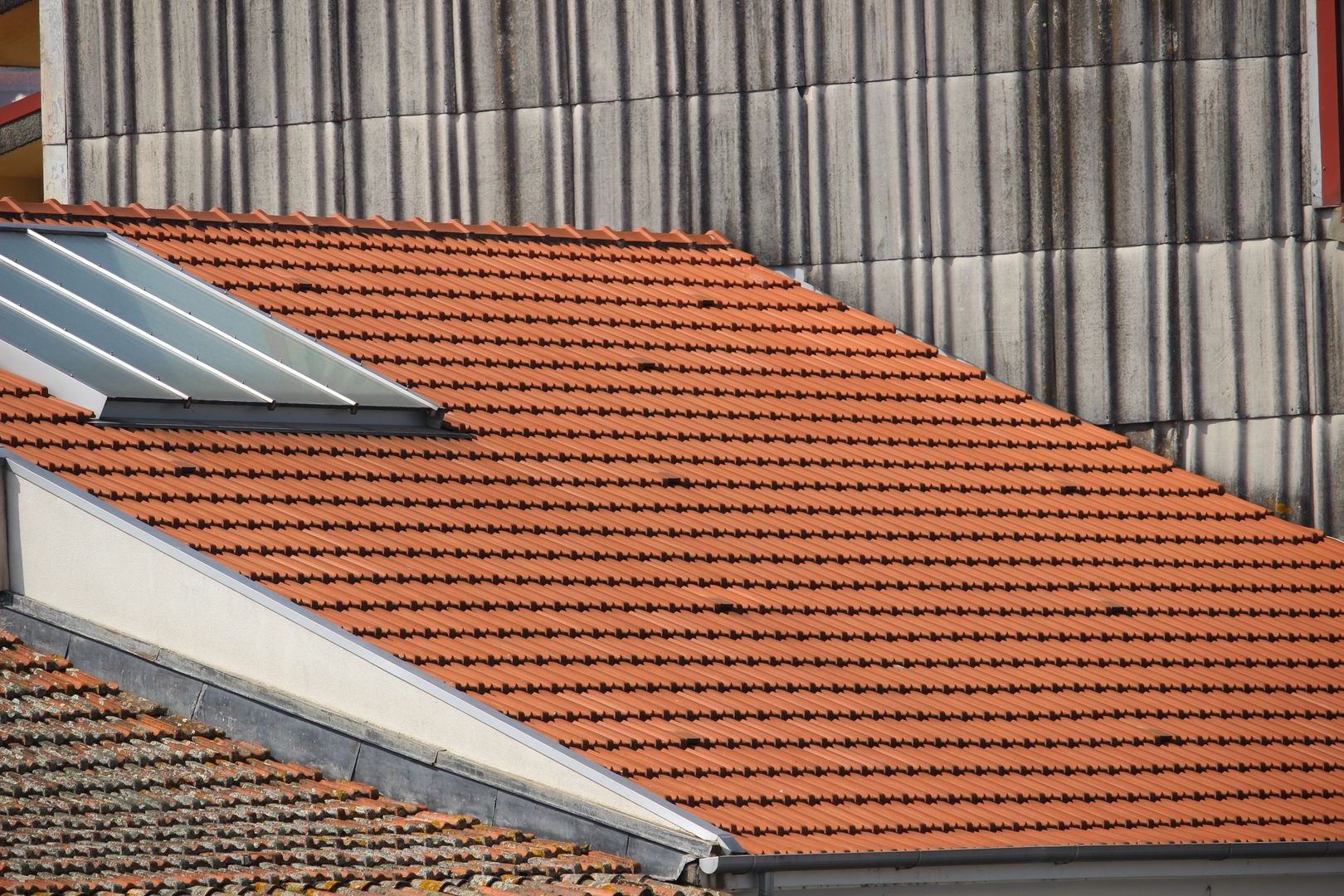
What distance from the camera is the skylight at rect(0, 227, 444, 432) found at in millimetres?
11570

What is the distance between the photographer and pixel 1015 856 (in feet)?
30.3

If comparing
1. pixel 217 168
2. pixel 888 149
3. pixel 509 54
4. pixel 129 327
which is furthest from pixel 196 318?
pixel 888 149

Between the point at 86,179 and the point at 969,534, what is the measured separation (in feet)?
30.8

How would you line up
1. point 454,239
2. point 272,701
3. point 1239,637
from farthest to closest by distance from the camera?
point 454,239 < point 1239,637 < point 272,701

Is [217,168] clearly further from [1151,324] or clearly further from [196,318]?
[1151,324]

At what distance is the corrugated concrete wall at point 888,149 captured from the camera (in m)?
15.0

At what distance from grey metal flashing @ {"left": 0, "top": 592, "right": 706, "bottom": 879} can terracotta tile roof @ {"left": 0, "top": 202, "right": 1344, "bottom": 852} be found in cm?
35

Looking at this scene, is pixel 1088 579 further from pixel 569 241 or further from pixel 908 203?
pixel 569 241

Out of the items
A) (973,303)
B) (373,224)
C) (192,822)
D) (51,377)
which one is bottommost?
(192,822)

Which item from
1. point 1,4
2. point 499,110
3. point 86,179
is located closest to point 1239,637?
point 499,110

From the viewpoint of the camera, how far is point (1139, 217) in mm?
15328

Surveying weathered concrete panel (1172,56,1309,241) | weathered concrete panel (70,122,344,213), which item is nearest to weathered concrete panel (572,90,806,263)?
weathered concrete panel (70,122,344,213)

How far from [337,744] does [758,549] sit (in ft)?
10.2

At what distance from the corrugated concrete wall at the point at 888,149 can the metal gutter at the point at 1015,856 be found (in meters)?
5.07
